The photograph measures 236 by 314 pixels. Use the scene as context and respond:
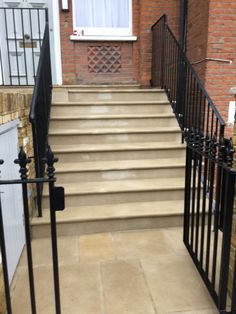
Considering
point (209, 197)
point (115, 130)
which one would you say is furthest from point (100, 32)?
point (209, 197)

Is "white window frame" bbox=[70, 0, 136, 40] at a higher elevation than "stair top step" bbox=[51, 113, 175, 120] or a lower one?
higher

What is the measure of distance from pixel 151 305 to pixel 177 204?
1.38 m

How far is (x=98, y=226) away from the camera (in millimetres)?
2826

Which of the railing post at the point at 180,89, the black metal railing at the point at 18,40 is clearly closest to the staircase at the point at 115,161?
the railing post at the point at 180,89

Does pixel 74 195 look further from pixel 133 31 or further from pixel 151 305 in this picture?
pixel 133 31

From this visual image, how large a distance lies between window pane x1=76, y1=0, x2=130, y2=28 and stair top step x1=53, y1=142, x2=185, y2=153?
9.46ft

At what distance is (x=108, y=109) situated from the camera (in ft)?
13.8

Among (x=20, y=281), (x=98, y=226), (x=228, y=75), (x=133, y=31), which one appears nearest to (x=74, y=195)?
(x=98, y=226)

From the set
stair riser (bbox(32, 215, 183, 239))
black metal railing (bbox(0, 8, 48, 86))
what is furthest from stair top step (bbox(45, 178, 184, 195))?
black metal railing (bbox(0, 8, 48, 86))

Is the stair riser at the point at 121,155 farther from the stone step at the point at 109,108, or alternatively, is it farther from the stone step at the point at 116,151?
the stone step at the point at 109,108

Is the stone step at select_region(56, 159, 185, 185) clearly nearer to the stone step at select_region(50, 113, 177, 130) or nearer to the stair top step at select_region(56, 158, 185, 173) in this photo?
the stair top step at select_region(56, 158, 185, 173)

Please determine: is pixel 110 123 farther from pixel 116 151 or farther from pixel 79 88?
pixel 79 88

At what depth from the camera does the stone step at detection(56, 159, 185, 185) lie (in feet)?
10.8

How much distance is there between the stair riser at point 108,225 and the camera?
108 inches
